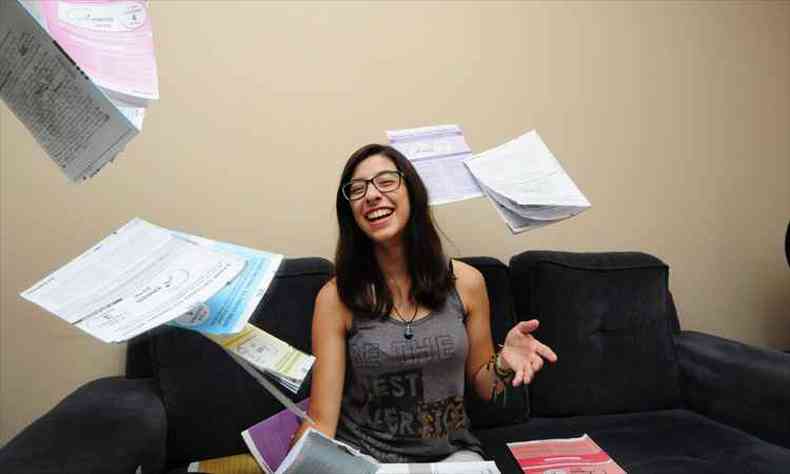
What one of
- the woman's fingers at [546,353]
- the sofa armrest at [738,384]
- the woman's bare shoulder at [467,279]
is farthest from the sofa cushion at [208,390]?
the sofa armrest at [738,384]

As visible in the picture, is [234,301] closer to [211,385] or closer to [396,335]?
[396,335]

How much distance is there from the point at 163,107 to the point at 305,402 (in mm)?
954

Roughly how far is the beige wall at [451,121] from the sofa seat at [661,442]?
57cm

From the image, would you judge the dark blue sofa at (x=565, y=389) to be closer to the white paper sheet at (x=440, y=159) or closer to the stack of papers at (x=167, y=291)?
the white paper sheet at (x=440, y=159)

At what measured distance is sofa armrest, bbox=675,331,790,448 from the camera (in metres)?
1.23

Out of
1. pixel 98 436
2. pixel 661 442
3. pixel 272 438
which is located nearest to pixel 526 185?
pixel 661 442

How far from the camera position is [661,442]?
1.25 m

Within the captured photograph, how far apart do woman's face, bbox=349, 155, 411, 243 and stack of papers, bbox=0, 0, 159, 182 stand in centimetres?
51

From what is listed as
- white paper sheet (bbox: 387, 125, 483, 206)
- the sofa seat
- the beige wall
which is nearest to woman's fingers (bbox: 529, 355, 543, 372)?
the sofa seat

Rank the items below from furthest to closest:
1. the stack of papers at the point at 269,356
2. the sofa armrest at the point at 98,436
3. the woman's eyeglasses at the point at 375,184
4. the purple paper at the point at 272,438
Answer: the woman's eyeglasses at the point at 375,184
the purple paper at the point at 272,438
the sofa armrest at the point at 98,436
the stack of papers at the point at 269,356

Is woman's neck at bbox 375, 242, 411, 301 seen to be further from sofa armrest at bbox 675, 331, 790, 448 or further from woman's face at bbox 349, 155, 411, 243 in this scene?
sofa armrest at bbox 675, 331, 790, 448

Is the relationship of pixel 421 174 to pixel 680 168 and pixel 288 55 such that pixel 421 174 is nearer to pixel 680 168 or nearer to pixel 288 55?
pixel 288 55

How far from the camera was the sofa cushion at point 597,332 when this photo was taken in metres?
1.44

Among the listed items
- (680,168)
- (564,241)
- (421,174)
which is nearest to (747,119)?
(680,168)
